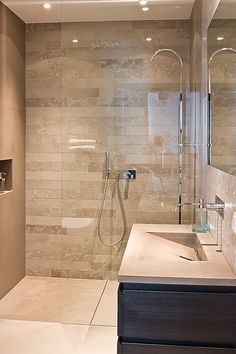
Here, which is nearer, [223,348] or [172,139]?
[223,348]

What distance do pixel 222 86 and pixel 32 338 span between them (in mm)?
2145

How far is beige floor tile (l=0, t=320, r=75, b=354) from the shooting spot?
2.85 m

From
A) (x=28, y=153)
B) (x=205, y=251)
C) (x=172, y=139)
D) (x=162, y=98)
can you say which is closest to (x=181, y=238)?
(x=205, y=251)

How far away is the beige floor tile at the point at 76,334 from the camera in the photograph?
2913 mm

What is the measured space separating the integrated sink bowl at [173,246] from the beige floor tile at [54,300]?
92 cm

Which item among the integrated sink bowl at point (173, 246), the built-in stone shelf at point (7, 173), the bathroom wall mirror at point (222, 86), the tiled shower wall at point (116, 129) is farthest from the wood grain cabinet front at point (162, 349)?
the built-in stone shelf at point (7, 173)

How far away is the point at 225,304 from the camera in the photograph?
178 cm

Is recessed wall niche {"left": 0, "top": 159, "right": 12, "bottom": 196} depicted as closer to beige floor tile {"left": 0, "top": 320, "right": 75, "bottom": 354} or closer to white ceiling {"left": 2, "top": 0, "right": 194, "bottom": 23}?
beige floor tile {"left": 0, "top": 320, "right": 75, "bottom": 354}

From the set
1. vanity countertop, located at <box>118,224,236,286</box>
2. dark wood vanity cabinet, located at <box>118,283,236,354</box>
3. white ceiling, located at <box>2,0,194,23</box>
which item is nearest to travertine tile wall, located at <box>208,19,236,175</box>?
vanity countertop, located at <box>118,224,236,286</box>

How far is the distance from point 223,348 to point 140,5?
2.73m

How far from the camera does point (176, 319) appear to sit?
1.82 metres

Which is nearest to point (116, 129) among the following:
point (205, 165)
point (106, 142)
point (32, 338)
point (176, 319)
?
point (106, 142)

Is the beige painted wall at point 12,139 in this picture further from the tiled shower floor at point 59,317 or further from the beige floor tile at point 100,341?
the beige floor tile at point 100,341

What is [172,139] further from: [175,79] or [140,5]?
[140,5]
